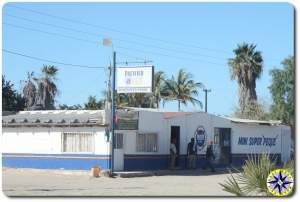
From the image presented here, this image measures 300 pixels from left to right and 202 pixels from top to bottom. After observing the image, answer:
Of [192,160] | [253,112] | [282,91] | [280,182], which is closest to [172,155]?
[192,160]

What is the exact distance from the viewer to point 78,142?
2920 centimetres

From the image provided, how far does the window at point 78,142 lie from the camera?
28.8 m

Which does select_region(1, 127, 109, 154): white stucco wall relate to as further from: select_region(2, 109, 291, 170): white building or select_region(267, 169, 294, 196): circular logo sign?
select_region(267, 169, 294, 196): circular logo sign

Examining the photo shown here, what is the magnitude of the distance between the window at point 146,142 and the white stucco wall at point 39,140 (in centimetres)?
230

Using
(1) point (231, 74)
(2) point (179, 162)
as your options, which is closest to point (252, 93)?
(1) point (231, 74)

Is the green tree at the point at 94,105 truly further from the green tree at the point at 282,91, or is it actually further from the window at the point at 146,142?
the window at the point at 146,142

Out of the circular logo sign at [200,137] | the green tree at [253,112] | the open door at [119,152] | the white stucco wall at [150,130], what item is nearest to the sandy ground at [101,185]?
the open door at [119,152]

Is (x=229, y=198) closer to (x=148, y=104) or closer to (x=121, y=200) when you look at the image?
(x=121, y=200)

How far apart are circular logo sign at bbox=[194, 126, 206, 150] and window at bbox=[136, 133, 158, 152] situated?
10.8 feet

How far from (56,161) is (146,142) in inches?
177

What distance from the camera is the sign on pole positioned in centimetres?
2909

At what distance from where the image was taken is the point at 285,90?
5828cm

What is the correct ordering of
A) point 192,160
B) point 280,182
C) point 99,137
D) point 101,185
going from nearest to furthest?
point 280,182, point 101,185, point 99,137, point 192,160

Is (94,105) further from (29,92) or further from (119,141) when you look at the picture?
(119,141)
